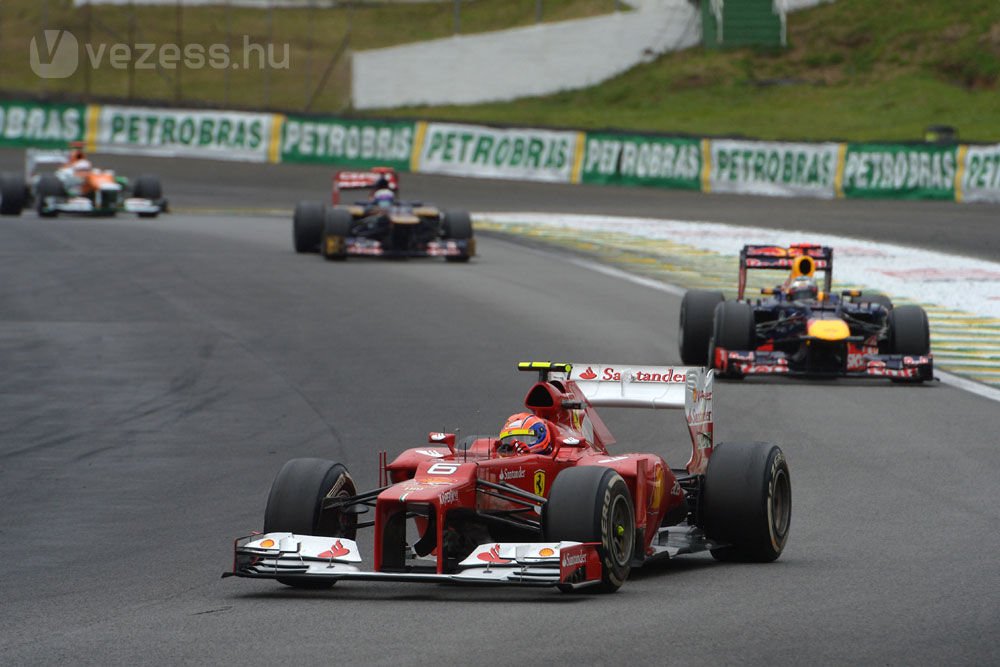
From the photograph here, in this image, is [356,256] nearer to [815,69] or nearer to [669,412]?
[669,412]

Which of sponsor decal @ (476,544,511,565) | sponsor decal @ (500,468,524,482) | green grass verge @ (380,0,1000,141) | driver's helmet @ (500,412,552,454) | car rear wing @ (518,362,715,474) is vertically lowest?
sponsor decal @ (476,544,511,565)

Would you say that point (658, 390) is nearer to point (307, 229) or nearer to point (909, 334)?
point (909, 334)

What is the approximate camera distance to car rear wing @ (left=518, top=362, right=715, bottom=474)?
10766mm

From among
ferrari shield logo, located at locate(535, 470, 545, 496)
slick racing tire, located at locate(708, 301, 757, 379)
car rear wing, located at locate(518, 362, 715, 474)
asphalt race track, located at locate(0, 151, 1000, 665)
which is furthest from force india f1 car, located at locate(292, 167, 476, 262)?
ferrari shield logo, located at locate(535, 470, 545, 496)

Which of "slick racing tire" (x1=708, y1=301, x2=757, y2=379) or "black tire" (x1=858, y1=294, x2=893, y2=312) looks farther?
"black tire" (x1=858, y1=294, x2=893, y2=312)

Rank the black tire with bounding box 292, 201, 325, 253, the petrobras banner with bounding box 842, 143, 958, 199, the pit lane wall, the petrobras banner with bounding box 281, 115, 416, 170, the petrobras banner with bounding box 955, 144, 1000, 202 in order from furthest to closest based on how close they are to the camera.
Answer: the petrobras banner with bounding box 281, 115, 416, 170 < the pit lane wall < the petrobras banner with bounding box 842, 143, 958, 199 < the petrobras banner with bounding box 955, 144, 1000, 202 < the black tire with bounding box 292, 201, 325, 253

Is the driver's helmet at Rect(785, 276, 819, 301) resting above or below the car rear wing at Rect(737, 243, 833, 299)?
below

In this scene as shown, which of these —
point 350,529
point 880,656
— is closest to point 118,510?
point 350,529

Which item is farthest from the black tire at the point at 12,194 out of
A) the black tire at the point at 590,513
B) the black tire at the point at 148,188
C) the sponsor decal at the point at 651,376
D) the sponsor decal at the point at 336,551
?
the black tire at the point at 590,513

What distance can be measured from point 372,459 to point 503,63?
5317 centimetres

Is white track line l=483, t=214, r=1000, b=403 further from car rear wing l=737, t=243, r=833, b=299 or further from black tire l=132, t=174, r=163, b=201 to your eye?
black tire l=132, t=174, r=163, b=201

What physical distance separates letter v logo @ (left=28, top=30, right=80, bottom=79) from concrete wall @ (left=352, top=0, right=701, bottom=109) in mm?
10792

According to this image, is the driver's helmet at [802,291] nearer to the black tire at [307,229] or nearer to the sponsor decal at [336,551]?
the sponsor decal at [336,551]

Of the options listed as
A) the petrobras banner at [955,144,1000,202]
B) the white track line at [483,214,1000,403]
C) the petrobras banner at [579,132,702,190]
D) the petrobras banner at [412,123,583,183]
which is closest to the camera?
the white track line at [483,214,1000,403]
